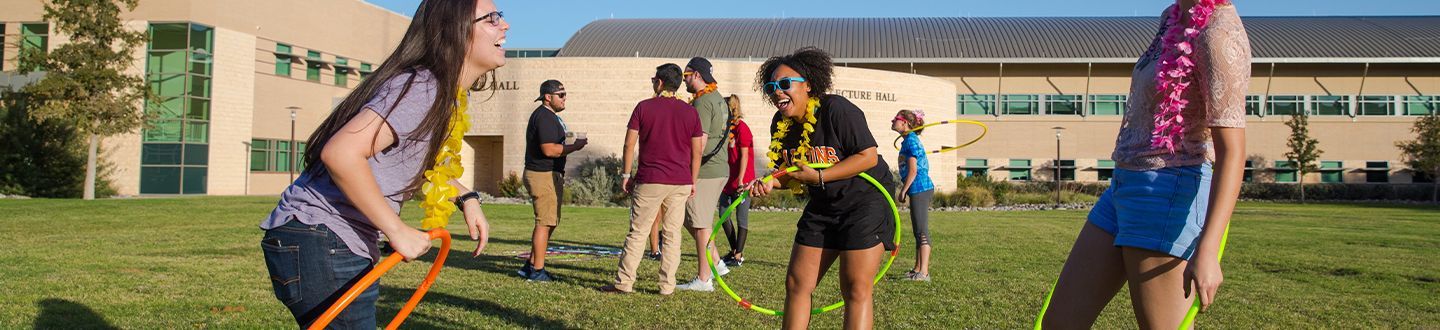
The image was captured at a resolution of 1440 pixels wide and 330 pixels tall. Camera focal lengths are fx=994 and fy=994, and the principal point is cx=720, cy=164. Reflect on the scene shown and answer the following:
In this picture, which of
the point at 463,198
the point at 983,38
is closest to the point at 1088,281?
the point at 463,198

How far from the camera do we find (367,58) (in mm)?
47531

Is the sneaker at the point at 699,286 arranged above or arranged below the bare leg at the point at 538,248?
below

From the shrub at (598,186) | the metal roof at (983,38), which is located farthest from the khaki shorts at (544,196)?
the metal roof at (983,38)

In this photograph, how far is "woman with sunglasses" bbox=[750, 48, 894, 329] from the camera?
477 centimetres

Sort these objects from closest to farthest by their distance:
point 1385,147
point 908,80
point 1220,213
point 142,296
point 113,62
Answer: point 1220,213
point 142,296
point 113,62
point 908,80
point 1385,147

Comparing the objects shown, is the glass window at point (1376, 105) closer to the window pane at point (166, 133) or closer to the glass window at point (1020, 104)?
the glass window at point (1020, 104)

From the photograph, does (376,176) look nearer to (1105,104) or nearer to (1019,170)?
(1019,170)

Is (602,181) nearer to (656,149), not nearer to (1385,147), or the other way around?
(656,149)

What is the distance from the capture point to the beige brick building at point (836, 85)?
1383 inches

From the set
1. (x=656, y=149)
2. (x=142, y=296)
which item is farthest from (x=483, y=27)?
(x=142, y=296)

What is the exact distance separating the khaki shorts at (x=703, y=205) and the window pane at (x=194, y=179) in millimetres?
36856

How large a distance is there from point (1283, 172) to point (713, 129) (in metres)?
51.3

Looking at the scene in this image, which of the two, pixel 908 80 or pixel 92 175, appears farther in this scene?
pixel 908 80

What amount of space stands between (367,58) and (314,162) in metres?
47.5
